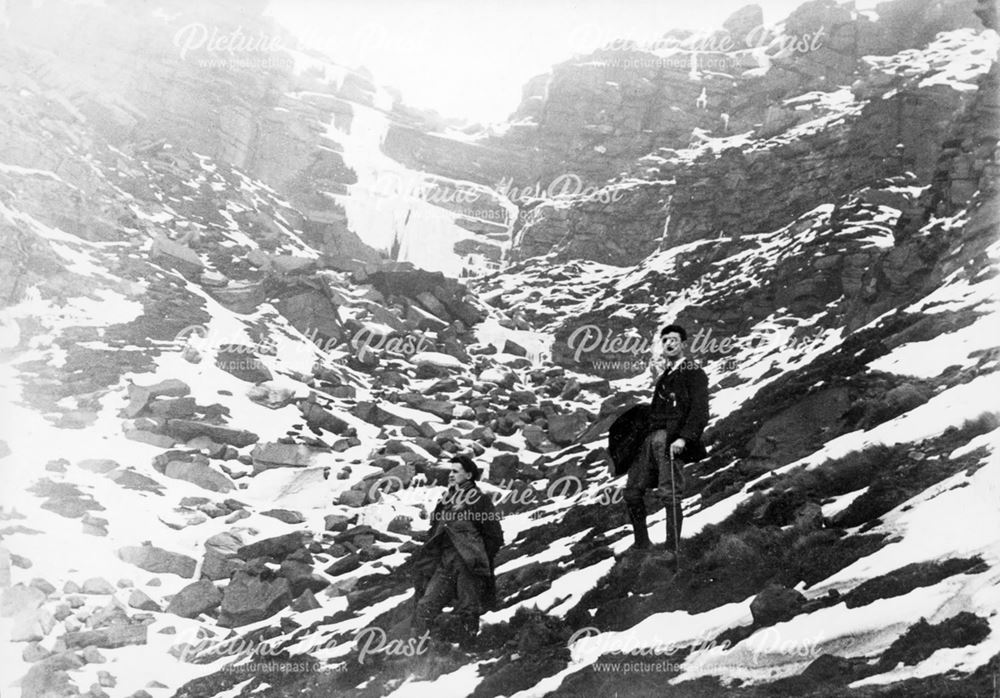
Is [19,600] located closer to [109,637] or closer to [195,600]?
[109,637]

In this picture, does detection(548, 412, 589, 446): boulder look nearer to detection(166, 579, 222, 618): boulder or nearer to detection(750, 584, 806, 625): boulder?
detection(166, 579, 222, 618): boulder

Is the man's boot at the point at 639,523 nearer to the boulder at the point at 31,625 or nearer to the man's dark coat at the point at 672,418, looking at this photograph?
the man's dark coat at the point at 672,418

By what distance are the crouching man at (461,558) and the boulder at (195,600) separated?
11.0ft

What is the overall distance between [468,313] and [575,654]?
13866mm

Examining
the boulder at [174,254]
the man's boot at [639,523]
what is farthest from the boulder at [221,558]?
the boulder at [174,254]

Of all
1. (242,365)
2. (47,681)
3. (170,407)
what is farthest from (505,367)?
(47,681)

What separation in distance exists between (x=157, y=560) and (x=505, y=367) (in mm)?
9262

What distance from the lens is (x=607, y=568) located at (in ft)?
26.5

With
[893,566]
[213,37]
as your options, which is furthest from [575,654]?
[213,37]

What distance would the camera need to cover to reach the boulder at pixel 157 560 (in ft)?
34.0

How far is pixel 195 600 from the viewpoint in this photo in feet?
32.9

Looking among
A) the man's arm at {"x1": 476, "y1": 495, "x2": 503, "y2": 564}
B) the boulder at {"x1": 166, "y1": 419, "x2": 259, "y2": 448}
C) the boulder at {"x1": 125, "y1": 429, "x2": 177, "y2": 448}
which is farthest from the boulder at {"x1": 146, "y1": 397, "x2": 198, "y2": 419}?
the man's arm at {"x1": 476, "y1": 495, "x2": 503, "y2": 564}

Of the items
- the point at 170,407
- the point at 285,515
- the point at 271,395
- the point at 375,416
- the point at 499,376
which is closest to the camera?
the point at 285,515

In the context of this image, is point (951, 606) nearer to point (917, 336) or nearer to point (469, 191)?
point (917, 336)
